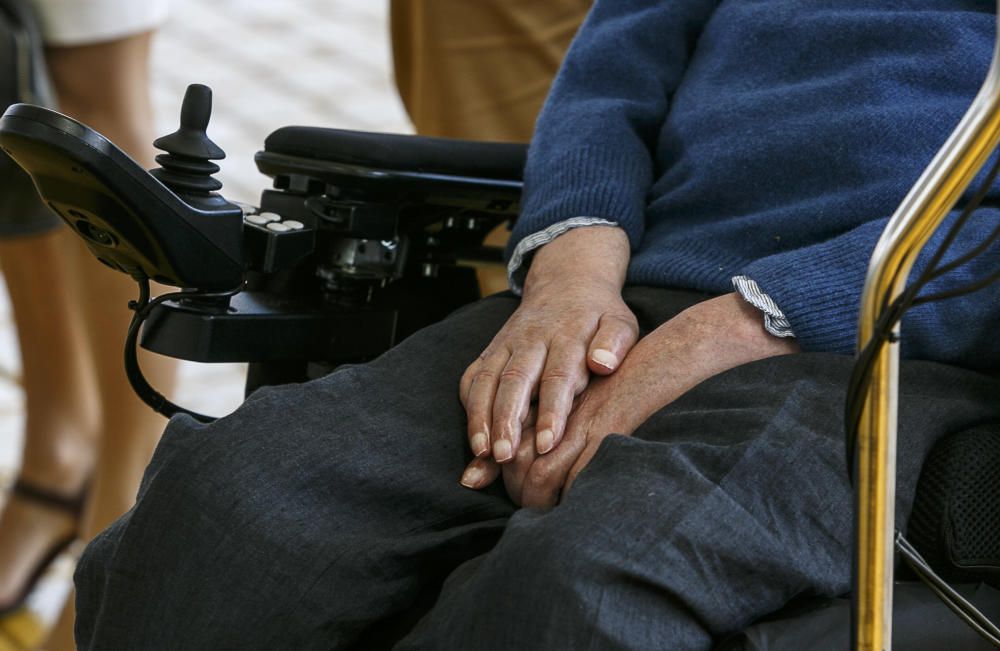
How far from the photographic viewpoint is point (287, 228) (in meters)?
1.07

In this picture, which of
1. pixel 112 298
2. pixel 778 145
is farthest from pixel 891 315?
pixel 112 298

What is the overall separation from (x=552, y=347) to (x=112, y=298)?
93cm

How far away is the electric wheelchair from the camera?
0.86 meters

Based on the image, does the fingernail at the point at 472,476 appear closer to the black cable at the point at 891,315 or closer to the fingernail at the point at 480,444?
the fingernail at the point at 480,444

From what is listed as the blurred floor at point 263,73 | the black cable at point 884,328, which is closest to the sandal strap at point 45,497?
the blurred floor at point 263,73

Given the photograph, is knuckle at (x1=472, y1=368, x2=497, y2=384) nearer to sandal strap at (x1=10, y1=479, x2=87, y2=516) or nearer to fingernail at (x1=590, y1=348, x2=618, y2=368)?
fingernail at (x1=590, y1=348, x2=618, y2=368)

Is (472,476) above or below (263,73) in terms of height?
above

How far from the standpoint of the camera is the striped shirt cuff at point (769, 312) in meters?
0.96

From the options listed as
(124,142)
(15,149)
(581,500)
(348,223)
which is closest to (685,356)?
(581,500)

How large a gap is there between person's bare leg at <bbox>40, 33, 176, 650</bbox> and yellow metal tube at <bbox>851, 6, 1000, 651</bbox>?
121 centimetres

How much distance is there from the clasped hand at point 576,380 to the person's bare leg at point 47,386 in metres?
1.14

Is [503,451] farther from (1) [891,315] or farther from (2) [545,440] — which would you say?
(1) [891,315]

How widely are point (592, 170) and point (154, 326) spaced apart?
39 centimetres

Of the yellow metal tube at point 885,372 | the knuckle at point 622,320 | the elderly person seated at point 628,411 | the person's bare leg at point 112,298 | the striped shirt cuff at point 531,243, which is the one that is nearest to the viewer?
the yellow metal tube at point 885,372
